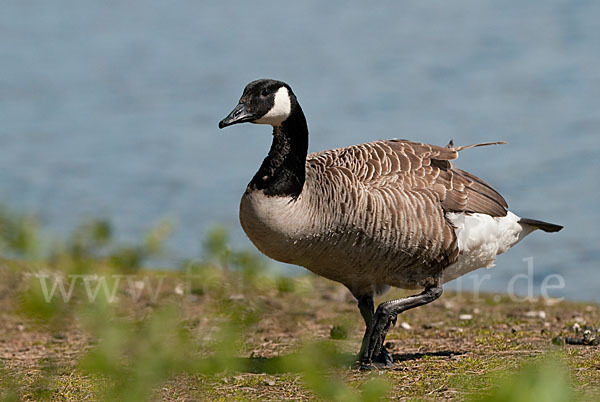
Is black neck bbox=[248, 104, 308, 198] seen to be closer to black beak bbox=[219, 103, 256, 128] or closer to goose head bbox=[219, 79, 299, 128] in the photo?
goose head bbox=[219, 79, 299, 128]

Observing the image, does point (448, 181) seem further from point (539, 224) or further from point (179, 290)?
point (179, 290)

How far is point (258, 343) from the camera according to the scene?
6434 millimetres

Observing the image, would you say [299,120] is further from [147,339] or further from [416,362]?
[147,339]

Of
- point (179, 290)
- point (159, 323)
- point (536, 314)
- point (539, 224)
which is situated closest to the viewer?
point (159, 323)

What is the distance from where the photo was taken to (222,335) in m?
1.32

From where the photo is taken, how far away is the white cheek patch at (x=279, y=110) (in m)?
5.29

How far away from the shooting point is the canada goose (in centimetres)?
512

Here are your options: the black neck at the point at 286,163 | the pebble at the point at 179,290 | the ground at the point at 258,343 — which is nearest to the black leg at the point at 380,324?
the ground at the point at 258,343

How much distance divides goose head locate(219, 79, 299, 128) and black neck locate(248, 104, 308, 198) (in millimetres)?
70

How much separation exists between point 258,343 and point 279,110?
2145 mm

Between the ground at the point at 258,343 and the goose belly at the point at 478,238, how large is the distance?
64 cm

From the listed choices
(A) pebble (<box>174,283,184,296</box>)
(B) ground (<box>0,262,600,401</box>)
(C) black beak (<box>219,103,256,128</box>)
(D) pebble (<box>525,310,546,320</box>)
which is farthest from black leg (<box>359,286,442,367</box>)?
(A) pebble (<box>174,283,184,296</box>)

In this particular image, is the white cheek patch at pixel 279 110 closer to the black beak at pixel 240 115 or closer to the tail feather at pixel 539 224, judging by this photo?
the black beak at pixel 240 115

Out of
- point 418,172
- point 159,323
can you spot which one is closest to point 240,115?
point 418,172
